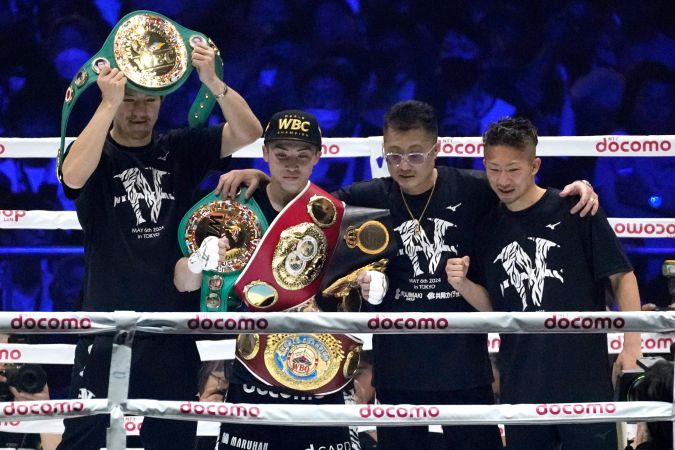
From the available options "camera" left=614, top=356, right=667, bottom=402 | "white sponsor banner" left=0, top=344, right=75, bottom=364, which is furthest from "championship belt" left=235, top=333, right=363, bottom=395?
"white sponsor banner" left=0, top=344, right=75, bottom=364

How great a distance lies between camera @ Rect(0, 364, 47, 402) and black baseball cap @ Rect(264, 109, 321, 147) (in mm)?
1772

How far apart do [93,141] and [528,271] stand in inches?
52.5

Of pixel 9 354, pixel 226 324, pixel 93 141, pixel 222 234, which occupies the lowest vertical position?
pixel 226 324

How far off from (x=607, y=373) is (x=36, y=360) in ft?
7.67

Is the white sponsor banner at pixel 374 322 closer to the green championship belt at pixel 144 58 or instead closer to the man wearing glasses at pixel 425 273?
the man wearing glasses at pixel 425 273

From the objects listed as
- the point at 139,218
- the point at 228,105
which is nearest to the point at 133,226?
the point at 139,218

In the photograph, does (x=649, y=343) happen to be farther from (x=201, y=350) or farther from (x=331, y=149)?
(x=201, y=350)

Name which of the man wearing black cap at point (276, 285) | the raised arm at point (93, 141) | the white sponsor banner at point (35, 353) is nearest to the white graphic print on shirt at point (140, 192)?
the raised arm at point (93, 141)

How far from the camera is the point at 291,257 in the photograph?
116 inches

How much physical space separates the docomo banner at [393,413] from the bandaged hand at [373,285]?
417 millimetres

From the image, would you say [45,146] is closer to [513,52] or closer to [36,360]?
[36,360]

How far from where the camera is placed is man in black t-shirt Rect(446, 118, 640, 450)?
2.90 m

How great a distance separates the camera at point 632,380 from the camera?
278cm

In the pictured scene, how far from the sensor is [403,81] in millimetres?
5445
